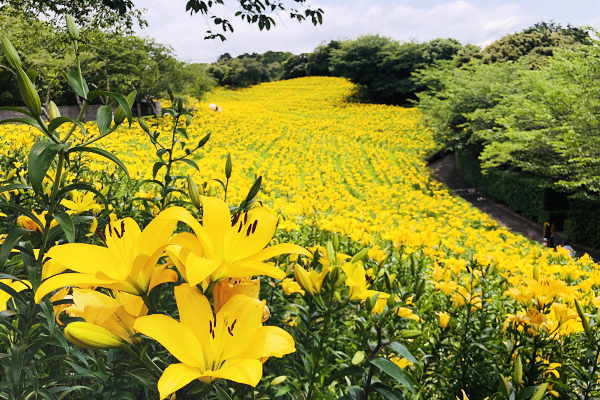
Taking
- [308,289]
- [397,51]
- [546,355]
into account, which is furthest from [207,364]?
[397,51]

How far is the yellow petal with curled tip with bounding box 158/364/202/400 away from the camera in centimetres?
41

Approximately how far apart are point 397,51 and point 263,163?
83.8ft

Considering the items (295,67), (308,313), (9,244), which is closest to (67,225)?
(9,244)

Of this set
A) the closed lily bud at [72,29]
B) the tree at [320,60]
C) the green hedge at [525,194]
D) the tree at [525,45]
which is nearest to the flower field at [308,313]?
the closed lily bud at [72,29]

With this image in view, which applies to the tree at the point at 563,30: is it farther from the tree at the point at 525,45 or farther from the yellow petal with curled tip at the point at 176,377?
the yellow petal with curled tip at the point at 176,377

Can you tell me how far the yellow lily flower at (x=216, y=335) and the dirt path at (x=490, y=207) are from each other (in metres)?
12.4

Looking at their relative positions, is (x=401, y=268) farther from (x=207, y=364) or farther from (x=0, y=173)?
(x=0, y=173)

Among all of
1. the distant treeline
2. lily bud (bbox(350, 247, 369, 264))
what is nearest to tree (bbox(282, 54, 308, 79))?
the distant treeline

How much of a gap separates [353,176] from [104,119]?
1112 centimetres

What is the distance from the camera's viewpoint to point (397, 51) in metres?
31.3

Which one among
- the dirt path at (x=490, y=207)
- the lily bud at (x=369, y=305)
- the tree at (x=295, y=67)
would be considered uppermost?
the tree at (x=295, y=67)

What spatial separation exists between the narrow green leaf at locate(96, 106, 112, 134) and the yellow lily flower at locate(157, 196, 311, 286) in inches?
8.9

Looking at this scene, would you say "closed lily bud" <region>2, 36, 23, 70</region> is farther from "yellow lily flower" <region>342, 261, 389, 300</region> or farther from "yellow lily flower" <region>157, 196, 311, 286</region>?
"yellow lily flower" <region>342, 261, 389, 300</region>

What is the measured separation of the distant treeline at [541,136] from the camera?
31.5 feet
